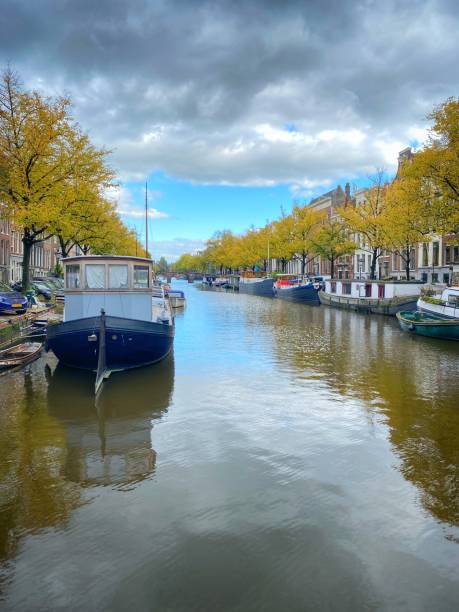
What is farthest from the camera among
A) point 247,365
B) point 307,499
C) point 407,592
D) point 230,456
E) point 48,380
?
point 247,365

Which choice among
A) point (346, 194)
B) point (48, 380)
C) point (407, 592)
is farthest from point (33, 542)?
point (346, 194)

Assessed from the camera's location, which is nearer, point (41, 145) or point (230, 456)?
point (230, 456)

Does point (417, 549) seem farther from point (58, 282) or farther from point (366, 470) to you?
point (58, 282)

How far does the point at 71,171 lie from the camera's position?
30609mm

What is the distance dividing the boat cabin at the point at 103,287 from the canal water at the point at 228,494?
2.46m

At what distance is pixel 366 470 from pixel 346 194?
87084mm

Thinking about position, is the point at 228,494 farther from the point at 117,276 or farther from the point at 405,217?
the point at 405,217

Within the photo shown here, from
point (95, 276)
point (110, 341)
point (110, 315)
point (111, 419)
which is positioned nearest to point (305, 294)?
point (95, 276)

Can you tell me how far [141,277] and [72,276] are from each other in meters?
2.37

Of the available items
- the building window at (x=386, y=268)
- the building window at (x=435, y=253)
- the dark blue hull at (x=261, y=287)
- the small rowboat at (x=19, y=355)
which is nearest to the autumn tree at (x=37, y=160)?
the small rowboat at (x=19, y=355)

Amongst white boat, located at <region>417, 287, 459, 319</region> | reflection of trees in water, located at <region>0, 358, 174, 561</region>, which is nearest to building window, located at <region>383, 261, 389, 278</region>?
white boat, located at <region>417, 287, 459, 319</region>

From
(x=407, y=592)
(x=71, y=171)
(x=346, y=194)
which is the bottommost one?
(x=407, y=592)

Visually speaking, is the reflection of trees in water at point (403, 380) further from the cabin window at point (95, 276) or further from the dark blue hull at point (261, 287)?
the dark blue hull at point (261, 287)

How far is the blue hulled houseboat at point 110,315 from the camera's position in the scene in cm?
1526
